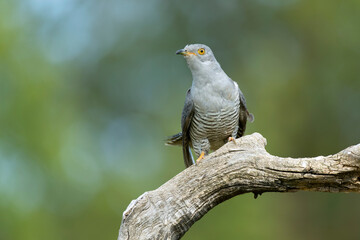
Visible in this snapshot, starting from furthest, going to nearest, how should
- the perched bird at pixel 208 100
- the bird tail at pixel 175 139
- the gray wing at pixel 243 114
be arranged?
the bird tail at pixel 175 139 → the gray wing at pixel 243 114 → the perched bird at pixel 208 100

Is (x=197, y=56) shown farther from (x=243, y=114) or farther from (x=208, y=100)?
(x=243, y=114)

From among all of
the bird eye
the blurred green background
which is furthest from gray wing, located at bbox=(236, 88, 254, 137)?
the blurred green background

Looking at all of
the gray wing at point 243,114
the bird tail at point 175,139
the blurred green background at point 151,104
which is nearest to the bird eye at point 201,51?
the gray wing at point 243,114

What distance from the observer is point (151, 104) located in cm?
1202

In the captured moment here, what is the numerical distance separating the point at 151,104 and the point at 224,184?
843 cm

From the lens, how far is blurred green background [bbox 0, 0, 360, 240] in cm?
1033

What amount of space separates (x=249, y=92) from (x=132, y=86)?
276 centimetres

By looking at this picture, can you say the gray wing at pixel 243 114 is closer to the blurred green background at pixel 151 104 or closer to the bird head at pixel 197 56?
the bird head at pixel 197 56

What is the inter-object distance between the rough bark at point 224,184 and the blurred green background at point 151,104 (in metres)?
6.49

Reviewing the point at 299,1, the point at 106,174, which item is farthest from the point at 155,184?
the point at 299,1

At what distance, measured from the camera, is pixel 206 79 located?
4.56m

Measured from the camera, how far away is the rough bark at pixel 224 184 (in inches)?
135

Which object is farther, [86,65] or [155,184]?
[86,65]

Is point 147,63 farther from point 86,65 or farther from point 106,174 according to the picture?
point 106,174
